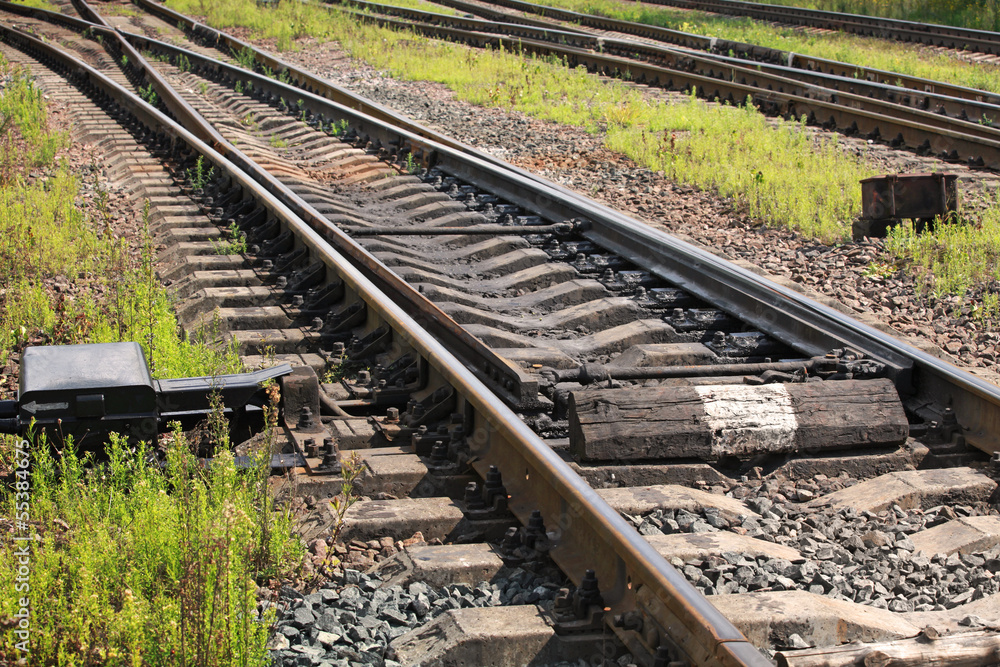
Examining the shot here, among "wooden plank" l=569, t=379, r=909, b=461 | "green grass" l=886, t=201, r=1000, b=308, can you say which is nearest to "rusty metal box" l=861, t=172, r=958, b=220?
"green grass" l=886, t=201, r=1000, b=308

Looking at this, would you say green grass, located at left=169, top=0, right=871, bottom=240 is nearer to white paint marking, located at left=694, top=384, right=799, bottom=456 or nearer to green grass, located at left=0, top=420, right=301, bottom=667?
white paint marking, located at left=694, top=384, right=799, bottom=456

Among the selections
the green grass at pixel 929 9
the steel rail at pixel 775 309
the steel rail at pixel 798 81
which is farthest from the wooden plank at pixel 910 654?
the green grass at pixel 929 9

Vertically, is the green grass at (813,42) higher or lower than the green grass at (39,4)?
lower

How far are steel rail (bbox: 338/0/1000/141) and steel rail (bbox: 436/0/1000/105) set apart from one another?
0.91 ft

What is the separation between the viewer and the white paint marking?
14.1 feet

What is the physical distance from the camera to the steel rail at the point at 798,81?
12.7m

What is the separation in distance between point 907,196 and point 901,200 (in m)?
0.06

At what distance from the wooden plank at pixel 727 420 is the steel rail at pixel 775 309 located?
34 cm

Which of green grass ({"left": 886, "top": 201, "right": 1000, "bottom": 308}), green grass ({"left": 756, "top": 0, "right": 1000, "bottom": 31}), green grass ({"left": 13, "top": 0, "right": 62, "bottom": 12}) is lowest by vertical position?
green grass ({"left": 886, "top": 201, "right": 1000, "bottom": 308})

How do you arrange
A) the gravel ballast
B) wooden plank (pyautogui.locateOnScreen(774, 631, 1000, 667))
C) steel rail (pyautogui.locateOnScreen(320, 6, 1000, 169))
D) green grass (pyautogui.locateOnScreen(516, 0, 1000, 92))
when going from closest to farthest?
wooden plank (pyautogui.locateOnScreen(774, 631, 1000, 667)), the gravel ballast, steel rail (pyautogui.locateOnScreen(320, 6, 1000, 169)), green grass (pyautogui.locateOnScreen(516, 0, 1000, 92))

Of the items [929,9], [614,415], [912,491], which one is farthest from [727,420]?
[929,9]

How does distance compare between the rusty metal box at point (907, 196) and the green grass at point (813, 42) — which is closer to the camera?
the rusty metal box at point (907, 196)

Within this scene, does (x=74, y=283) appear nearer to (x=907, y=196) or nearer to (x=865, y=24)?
(x=907, y=196)

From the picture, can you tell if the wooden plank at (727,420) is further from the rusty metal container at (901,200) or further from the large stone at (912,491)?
the rusty metal container at (901,200)
